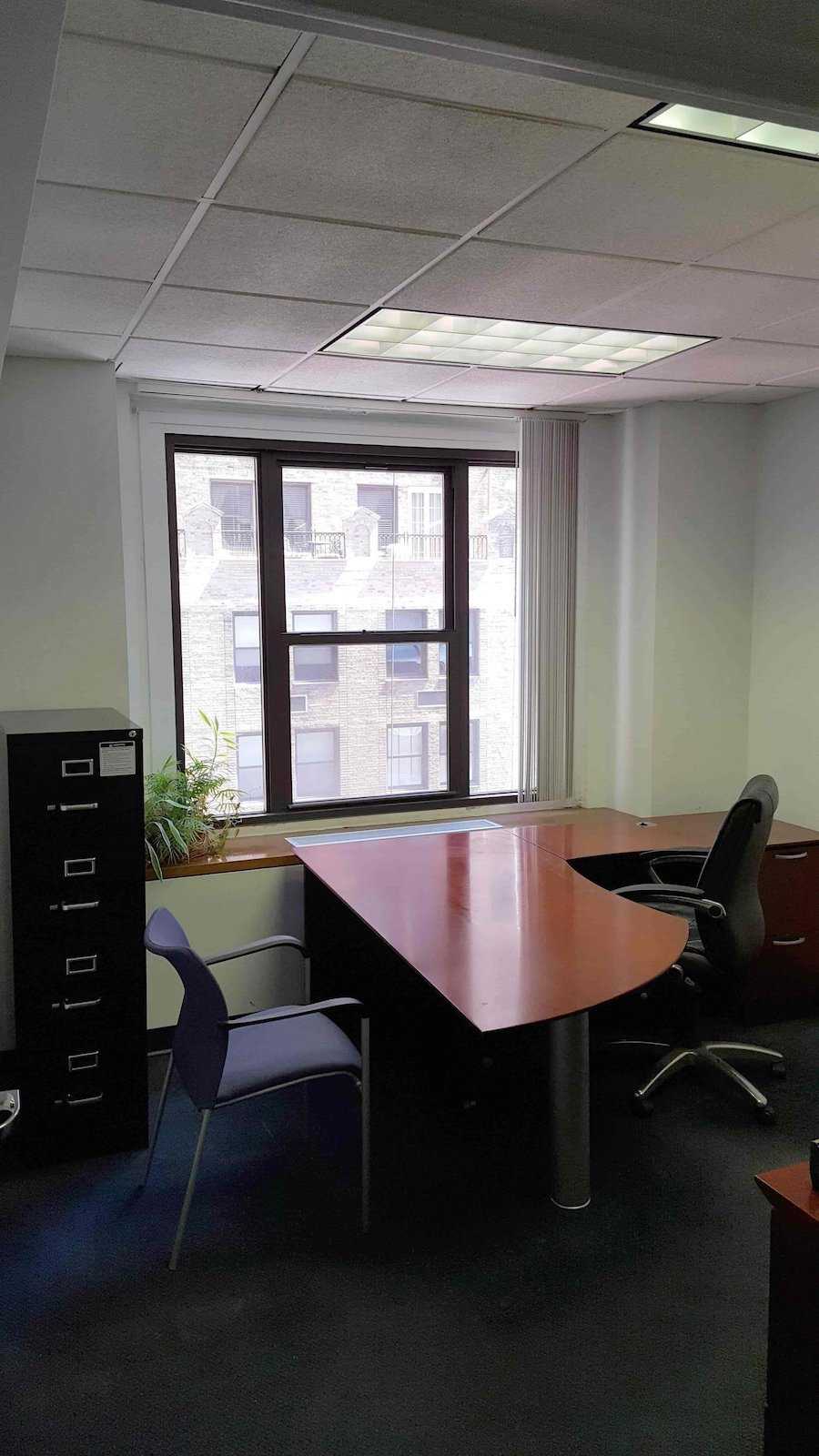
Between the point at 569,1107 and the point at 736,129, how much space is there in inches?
92.4

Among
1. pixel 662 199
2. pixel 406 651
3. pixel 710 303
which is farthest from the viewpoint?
pixel 406 651

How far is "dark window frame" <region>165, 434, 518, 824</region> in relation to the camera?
440 cm

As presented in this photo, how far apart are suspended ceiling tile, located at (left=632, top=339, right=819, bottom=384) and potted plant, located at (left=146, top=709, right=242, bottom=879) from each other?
2.36 metres

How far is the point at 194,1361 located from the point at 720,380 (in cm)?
377

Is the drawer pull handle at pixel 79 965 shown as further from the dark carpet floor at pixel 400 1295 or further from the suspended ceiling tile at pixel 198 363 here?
the suspended ceiling tile at pixel 198 363

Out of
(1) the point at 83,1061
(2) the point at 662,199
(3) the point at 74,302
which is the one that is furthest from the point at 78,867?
(2) the point at 662,199

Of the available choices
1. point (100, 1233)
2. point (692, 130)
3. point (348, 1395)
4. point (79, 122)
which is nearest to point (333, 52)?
point (79, 122)

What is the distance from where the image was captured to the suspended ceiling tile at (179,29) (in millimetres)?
1457

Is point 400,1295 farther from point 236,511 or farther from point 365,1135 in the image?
point 236,511

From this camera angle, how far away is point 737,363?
3.78m

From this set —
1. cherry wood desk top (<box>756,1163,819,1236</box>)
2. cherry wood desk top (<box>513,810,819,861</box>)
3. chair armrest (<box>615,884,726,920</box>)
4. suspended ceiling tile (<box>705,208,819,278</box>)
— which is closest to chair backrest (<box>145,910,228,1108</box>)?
cherry wood desk top (<box>756,1163,819,1236</box>)

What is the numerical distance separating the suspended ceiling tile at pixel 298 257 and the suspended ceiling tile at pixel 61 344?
706 millimetres

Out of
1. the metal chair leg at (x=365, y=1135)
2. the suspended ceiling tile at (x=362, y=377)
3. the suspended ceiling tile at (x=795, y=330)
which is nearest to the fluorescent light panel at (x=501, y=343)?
the suspended ceiling tile at (x=362, y=377)

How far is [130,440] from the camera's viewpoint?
4.16 metres
